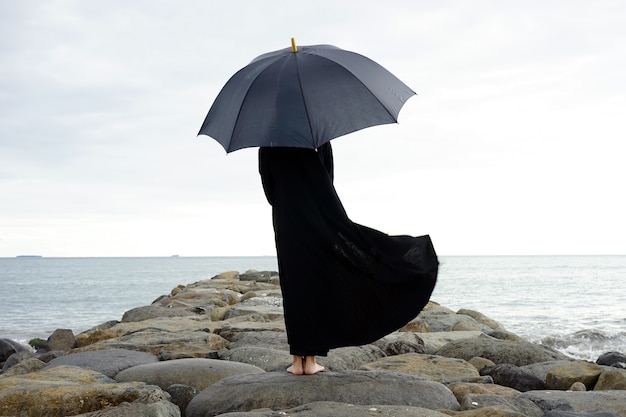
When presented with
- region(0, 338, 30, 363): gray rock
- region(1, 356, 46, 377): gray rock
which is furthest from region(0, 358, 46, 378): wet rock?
region(0, 338, 30, 363): gray rock

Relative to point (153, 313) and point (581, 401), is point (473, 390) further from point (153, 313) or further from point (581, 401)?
point (153, 313)

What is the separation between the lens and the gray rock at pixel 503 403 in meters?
4.19

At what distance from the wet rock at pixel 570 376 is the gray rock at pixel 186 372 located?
243 cm

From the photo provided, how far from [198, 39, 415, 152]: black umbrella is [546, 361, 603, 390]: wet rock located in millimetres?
2831

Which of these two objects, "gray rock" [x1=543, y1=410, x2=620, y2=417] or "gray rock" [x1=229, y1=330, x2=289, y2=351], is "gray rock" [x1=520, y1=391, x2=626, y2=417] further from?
"gray rock" [x1=229, y1=330, x2=289, y2=351]

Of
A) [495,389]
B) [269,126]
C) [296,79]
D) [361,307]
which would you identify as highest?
[296,79]

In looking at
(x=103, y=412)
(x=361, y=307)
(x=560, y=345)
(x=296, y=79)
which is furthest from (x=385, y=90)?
(x=560, y=345)

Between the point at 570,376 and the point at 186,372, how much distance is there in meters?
3.04

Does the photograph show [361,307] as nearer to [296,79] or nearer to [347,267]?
[347,267]

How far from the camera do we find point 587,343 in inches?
558

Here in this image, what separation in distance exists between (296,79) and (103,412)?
2.17 metres

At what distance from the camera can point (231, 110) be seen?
443 cm

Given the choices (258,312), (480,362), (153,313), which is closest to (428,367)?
(480,362)

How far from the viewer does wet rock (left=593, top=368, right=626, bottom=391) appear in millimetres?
5496
